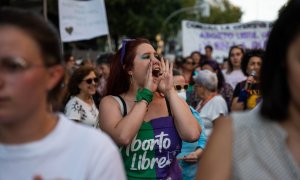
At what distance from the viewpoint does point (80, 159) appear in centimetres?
191

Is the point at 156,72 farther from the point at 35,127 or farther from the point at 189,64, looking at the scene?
the point at 189,64

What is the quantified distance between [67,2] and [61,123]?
8.86 metres

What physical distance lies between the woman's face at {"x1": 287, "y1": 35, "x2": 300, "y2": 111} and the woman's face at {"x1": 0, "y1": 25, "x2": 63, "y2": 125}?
0.78 metres

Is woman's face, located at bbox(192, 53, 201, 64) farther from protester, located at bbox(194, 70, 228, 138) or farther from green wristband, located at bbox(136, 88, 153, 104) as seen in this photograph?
green wristband, located at bbox(136, 88, 153, 104)

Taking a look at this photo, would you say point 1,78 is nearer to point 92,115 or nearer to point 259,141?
point 259,141

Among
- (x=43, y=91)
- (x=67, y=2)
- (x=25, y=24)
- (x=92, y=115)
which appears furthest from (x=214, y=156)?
(x=67, y=2)

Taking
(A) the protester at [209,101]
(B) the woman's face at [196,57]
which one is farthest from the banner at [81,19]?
(A) the protester at [209,101]

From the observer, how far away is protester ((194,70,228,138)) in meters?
6.15

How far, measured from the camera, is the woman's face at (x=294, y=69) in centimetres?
183

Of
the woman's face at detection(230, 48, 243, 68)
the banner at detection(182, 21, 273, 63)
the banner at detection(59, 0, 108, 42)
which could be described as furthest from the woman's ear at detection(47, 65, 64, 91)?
the banner at detection(182, 21, 273, 63)

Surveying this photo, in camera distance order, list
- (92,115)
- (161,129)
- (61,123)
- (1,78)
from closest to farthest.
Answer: (1,78)
(61,123)
(161,129)
(92,115)

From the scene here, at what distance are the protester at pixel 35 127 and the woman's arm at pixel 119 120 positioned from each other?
1.46m

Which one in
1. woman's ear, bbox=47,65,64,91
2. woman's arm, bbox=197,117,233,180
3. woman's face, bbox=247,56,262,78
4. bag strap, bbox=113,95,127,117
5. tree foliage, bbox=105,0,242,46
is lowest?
tree foliage, bbox=105,0,242,46

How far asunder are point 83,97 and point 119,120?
3408mm
